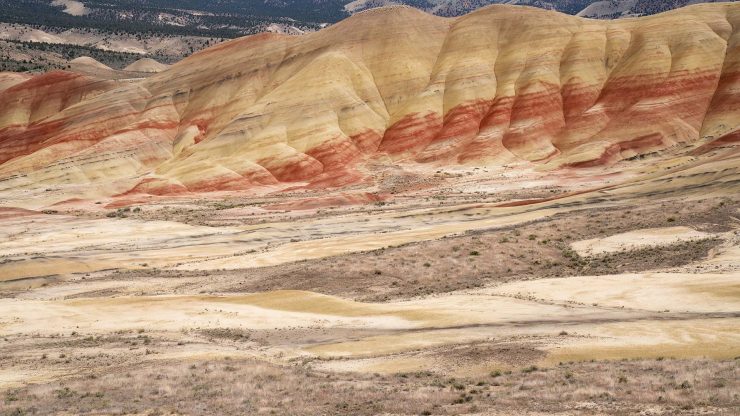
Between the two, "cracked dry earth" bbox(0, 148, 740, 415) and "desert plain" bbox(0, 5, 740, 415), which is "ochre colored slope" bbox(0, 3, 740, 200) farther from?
"cracked dry earth" bbox(0, 148, 740, 415)

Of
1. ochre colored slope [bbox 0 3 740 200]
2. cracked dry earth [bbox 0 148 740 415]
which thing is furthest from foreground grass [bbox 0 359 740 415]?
ochre colored slope [bbox 0 3 740 200]

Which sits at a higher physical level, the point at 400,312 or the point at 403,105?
the point at 400,312

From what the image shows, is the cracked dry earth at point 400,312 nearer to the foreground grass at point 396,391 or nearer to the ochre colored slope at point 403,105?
the foreground grass at point 396,391

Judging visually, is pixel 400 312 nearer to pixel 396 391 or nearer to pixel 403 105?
pixel 396 391

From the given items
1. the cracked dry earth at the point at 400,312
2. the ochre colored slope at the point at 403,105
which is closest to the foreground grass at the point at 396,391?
the cracked dry earth at the point at 400,312

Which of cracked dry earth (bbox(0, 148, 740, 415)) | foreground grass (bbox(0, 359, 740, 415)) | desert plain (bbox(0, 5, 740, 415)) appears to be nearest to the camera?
foreground grass (bbox(0, 359, 740, 415))

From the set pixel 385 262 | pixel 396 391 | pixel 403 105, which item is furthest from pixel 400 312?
pixel 403 105
